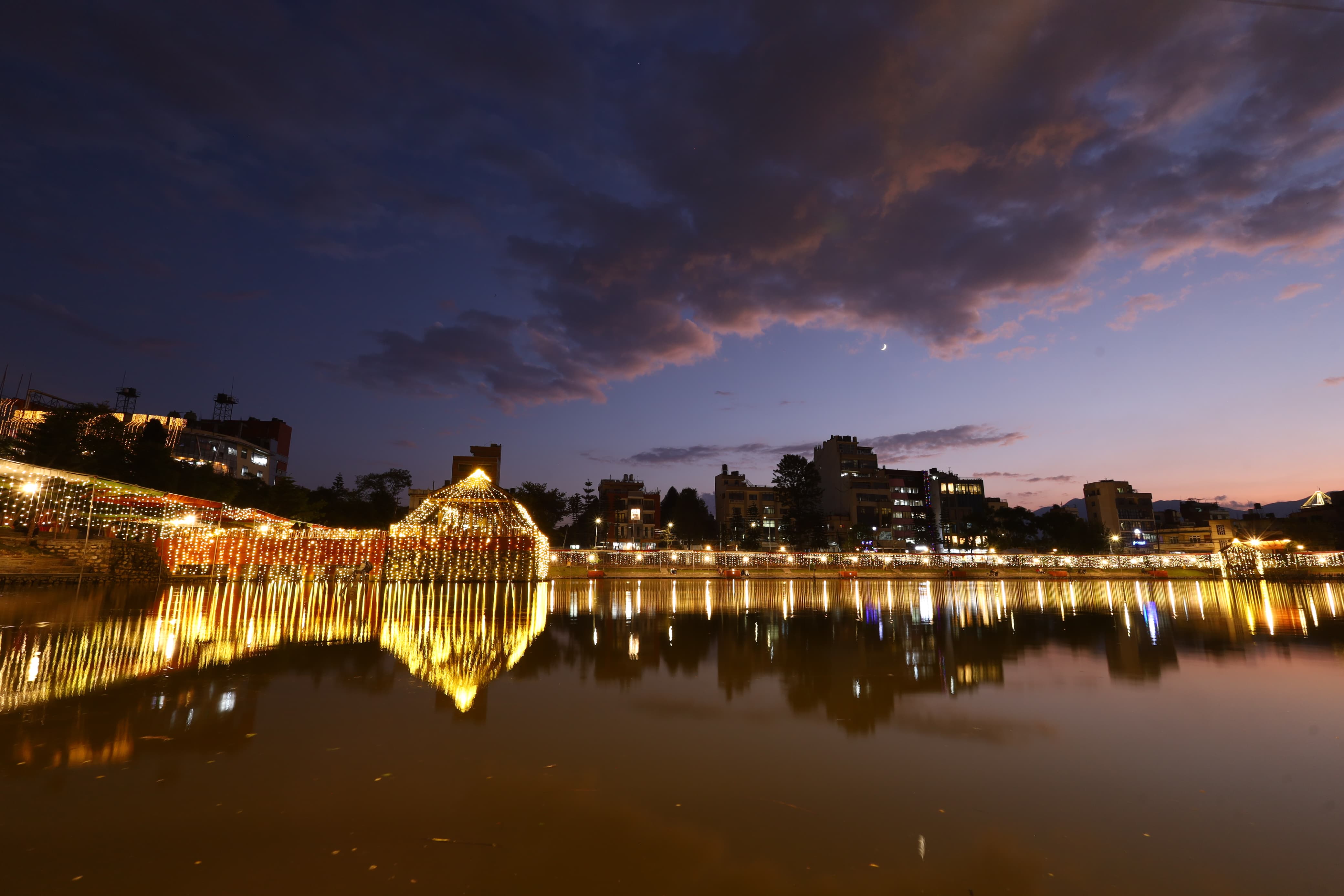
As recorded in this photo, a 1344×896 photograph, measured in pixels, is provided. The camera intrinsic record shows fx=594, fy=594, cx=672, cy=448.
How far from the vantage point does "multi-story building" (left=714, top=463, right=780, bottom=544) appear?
11075 cm

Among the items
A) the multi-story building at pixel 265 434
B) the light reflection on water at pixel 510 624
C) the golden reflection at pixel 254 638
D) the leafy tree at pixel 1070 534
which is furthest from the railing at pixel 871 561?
the multi-story building at pixel 265 434

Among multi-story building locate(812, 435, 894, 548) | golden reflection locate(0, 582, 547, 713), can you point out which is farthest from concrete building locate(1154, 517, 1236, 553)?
golden reflection locate(0, 582, 547, 713)

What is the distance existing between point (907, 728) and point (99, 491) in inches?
1058

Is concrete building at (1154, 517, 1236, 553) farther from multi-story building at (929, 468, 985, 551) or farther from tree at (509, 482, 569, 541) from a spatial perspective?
tree at (509, 482, 569, 541)

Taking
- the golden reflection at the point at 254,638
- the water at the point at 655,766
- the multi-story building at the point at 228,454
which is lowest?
the water at the point at 655,766

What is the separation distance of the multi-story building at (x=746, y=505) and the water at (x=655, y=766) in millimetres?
97216

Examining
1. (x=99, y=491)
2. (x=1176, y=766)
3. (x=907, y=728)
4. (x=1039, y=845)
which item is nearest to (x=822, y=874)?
(x=1039, y=845)

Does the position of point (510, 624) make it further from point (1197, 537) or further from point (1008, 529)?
point (1197, 537)

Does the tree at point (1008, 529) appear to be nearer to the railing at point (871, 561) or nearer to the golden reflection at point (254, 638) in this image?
the railing at point (871, 561)

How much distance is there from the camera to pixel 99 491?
68.7ft

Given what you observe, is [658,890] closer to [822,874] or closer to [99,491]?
[822,874]

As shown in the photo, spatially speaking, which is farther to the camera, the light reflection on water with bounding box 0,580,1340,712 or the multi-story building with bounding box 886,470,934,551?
the multi-story building with bounding box 886,470,934,551

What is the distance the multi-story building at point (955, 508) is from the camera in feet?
339

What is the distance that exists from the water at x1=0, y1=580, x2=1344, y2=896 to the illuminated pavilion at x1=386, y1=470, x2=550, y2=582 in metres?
17.2
